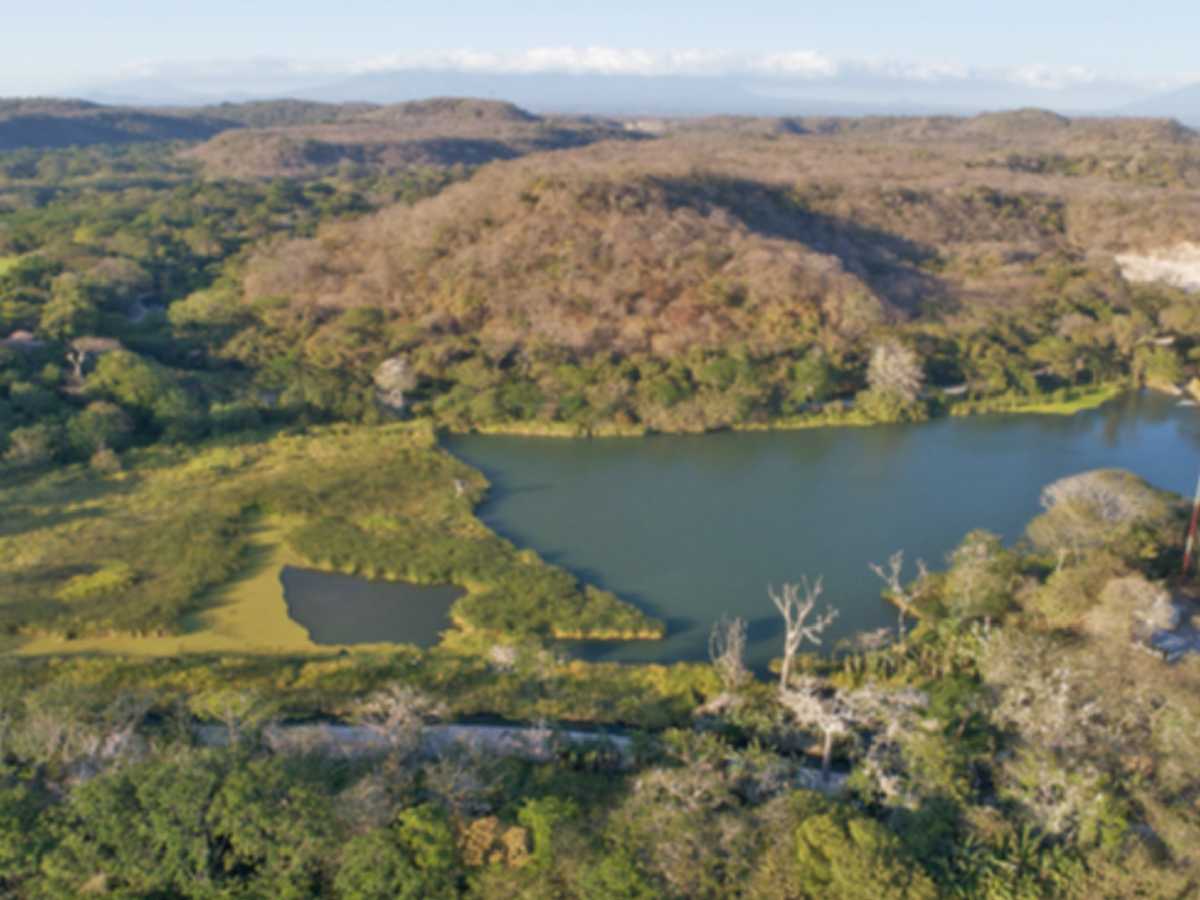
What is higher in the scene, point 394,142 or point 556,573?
point 394,142

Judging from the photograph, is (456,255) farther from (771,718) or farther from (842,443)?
(771,718)

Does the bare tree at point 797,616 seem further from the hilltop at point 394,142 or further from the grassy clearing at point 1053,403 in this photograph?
the hilltop at point 394,142

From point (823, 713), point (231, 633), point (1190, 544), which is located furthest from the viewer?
point (1190, 544)

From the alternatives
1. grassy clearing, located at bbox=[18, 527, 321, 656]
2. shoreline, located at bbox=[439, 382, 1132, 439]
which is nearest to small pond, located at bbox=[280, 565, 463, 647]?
grassy clearing, located at bbox=[18, 527, 321, 656]

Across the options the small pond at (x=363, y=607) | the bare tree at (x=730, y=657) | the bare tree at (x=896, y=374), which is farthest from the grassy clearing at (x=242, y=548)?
the bare tree at (x=896, y=374)

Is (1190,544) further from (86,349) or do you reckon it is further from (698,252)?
(86,349)

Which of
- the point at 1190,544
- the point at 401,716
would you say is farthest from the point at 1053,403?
the point at 401,716
